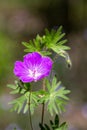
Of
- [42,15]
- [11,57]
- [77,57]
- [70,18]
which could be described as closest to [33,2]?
[42,15]

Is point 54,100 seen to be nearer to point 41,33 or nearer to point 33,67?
point 33,67

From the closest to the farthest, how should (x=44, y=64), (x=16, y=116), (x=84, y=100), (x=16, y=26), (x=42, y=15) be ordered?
(x=44, y=64), (x=16, y=116), (x=84, y=100), (x=16, y=26), (x=42, y=15)

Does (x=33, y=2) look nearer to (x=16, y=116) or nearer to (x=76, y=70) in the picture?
(x=76, y=70)

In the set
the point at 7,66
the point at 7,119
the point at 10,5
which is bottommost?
the point at 7,119

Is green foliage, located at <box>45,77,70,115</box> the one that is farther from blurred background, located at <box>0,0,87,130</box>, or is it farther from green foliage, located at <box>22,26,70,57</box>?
blurred background, located at <box>0,0,87,130</box>

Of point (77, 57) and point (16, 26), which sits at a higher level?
point (16, 26)

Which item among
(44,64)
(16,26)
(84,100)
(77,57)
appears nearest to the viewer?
(44,64)
